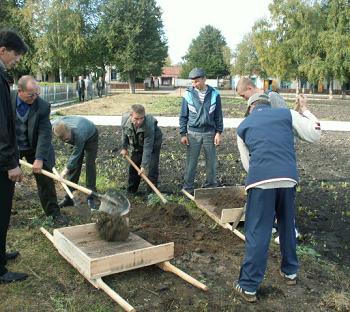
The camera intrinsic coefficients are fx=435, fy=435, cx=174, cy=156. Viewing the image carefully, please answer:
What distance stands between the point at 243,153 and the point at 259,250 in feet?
3.01

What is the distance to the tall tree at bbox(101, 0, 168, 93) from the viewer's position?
4772 cm

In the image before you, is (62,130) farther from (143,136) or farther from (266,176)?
(266,176)

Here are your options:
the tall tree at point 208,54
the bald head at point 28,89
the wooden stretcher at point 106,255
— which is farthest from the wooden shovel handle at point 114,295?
the tall tree at point 208,54

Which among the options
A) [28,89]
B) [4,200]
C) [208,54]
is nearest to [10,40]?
[28,89]

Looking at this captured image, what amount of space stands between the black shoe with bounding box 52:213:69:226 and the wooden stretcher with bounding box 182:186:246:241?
6.00ft

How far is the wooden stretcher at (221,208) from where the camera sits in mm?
5422

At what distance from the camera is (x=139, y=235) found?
519cm

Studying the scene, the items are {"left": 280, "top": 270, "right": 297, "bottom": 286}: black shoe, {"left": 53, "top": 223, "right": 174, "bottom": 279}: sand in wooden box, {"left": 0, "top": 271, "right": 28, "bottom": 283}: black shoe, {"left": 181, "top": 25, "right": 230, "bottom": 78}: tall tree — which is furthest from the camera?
{"left": 181, "top": 25, "right": 230, "bottom": 78}: tall tree

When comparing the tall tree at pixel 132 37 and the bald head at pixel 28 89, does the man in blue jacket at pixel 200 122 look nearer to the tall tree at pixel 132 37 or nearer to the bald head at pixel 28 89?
the bald head at pixel 28 89

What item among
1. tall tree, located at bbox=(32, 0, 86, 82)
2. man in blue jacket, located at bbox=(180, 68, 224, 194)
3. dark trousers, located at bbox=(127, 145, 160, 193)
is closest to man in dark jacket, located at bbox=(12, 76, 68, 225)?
dark trousers, located at bbox=(127, 145, 160, 193)

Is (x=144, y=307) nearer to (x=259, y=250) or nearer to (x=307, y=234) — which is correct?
(x=259, y=250)

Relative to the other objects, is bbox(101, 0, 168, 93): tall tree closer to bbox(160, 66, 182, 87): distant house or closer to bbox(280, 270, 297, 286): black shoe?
bbox(280, 270, 297, 286): black shoe

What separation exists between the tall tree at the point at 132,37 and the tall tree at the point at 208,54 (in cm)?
3195

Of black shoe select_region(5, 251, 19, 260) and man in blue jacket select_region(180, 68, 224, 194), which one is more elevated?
man in blue jacket select_region(180, 68, 224, 194)
